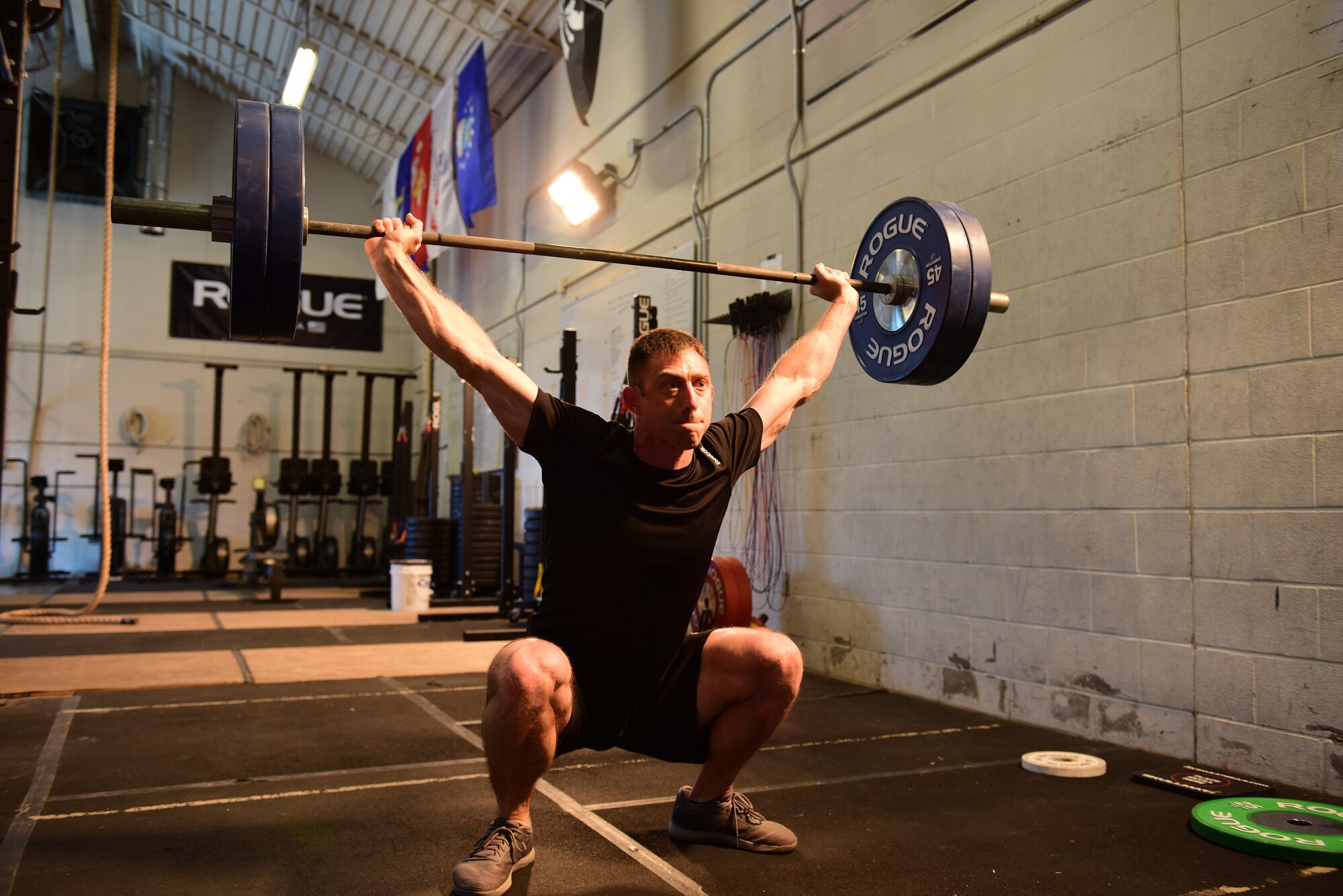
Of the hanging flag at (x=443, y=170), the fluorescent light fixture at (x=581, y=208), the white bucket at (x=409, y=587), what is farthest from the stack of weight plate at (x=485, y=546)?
the hanging flag at (x=443, y=170)

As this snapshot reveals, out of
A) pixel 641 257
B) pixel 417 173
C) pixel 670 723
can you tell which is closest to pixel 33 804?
pixel 670 723

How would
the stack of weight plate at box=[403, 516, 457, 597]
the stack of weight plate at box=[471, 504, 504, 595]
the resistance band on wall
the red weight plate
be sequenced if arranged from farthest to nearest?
the stack of weight plate at box=[403, 516, 457, 597]
the stack of weight plate at box=[471, 504, 504, 595]
the resistance band on wall
the red weight plate

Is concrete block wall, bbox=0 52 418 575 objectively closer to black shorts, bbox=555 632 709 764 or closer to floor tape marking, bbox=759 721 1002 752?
floor tape marking, bbox=759 721 1002 752

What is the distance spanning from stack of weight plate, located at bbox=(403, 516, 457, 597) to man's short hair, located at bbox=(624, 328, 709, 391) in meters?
5.23

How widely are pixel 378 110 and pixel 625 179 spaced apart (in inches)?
190

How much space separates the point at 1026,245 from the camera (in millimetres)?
2955

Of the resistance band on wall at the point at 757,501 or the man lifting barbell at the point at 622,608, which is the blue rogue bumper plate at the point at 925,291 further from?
the resistance band on wall at the point at 757,501

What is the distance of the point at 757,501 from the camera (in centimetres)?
431

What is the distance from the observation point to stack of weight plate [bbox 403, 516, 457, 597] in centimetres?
666

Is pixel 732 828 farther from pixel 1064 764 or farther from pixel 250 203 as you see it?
pixel 250 203

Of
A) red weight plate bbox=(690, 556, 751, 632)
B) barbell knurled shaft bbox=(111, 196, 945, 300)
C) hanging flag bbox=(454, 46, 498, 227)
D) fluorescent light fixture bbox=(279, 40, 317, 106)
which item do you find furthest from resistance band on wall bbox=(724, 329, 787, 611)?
fluorescent light fixture bbox=(279, 40, 317, 106)

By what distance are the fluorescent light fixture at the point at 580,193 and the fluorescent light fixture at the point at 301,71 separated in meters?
2.53

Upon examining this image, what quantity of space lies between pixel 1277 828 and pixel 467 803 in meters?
1.62

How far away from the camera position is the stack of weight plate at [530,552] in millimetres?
5320
